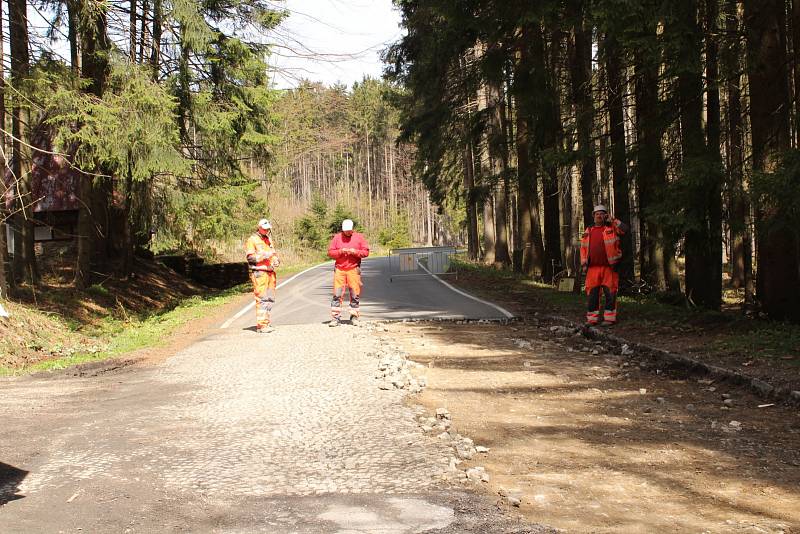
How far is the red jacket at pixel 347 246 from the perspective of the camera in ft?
47.8

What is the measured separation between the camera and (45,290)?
19859mm

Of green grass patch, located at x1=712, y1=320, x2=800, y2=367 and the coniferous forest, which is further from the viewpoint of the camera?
the coniferous forest

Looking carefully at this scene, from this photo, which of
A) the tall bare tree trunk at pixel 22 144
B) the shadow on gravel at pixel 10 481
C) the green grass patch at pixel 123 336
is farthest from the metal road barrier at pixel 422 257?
the shadow on gravel at pixel 10 481

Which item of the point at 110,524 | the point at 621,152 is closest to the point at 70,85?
the point at 621,152

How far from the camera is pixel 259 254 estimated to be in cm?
1402

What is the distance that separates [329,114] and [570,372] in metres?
91.4

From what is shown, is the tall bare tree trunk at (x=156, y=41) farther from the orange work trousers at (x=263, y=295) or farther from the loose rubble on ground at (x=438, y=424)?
A: the loose rubble on ground at (x=438, y=424)

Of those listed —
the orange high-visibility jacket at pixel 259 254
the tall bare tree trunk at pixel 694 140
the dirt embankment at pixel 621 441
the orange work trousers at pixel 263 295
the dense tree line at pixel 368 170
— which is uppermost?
the dense tree line at pixel 368 170

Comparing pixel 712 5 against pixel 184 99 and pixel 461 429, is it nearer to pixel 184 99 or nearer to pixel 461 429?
pixel 461 429

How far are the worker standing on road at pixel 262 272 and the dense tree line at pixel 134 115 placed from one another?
366cm

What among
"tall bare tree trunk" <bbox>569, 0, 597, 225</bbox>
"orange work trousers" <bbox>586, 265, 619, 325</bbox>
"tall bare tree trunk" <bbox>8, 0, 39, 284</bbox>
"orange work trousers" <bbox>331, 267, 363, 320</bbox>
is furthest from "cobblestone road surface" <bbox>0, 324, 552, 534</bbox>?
"tall bare tree trunk" <bbox>8, 0, 39, 284</bbox>

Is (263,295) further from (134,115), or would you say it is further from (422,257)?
(422,257)

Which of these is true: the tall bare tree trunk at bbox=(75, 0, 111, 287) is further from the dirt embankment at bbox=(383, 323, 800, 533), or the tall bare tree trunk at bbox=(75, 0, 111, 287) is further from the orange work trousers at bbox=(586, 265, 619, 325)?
the dirt embankment at bbox=(383, 323, 800, 533)

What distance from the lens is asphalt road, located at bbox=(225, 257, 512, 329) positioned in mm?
A: 16109
